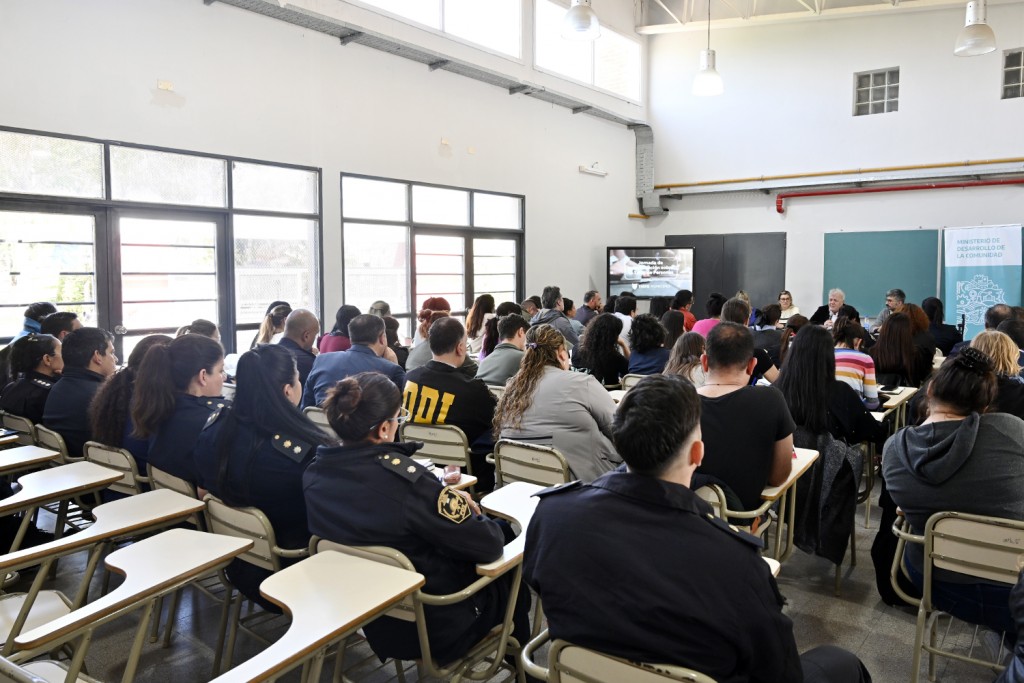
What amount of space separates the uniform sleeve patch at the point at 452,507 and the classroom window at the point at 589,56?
7.45 meters

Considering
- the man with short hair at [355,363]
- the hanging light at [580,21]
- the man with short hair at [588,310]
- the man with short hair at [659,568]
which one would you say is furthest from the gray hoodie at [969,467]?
the man with short hair at [588,310]

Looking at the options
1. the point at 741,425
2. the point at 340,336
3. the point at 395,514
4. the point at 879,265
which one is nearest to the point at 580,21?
the point at 340,336

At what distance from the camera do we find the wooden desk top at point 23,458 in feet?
9.48

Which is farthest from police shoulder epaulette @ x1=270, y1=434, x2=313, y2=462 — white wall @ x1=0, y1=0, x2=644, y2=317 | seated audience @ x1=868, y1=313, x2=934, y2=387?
seated audience @ x1=868, y1=313, x2=934, y2=387

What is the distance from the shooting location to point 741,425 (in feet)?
8.55

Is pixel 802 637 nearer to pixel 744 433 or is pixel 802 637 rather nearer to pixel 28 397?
pixel 744 433

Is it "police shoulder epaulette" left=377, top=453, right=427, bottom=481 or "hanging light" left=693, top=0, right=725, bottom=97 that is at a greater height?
"hanging light" left=693, top=0, right=725, bottom=97

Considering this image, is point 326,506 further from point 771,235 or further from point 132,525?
point 771,235

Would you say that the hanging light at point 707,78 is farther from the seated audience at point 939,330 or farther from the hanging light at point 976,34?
the seated audience at point 939,330

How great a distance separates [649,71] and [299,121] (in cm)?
665

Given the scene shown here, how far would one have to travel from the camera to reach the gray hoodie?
7.43ft

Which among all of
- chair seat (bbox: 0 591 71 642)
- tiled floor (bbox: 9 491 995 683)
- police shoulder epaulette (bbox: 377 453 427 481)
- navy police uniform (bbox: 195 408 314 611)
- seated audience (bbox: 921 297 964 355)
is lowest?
tiled floor (bbox: 9 491 995 683)

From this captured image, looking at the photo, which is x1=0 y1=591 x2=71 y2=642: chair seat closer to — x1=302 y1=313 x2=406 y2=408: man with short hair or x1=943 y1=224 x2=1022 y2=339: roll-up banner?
x1=302 y1=313 x2=406 y2=408: man with short hair

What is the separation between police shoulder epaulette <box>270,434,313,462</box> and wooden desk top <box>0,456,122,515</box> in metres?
0.85
